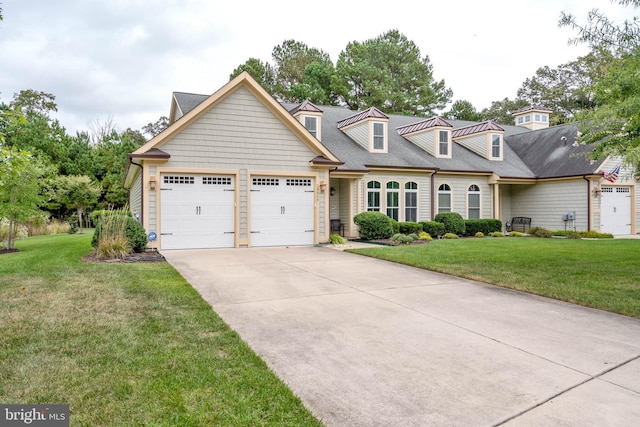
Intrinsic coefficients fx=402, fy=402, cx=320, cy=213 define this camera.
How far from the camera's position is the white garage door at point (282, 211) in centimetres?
1238

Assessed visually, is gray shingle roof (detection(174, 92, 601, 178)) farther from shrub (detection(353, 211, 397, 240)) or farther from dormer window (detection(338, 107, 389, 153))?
shrub (detection(353, 211, 397, 240))

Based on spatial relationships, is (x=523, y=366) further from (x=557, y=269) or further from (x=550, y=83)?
(x=550, y=83)

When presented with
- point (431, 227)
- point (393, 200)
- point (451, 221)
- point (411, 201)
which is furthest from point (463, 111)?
point (431, 227)

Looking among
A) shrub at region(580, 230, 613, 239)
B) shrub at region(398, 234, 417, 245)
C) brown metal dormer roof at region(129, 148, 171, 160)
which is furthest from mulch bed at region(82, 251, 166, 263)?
shrub at region(580, 230, 613, 239)

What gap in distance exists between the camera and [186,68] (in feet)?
84.6

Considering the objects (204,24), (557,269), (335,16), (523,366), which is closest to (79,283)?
(523,366)

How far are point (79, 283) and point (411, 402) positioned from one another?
5885 millimetres

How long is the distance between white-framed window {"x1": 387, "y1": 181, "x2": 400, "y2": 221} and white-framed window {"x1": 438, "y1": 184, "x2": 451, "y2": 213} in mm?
2213

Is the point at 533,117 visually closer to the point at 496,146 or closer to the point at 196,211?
the point at 496,146

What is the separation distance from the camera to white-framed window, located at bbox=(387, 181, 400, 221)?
16.4m

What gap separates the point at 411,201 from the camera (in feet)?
54.9

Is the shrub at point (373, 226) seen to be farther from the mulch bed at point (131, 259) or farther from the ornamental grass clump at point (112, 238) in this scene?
the ornamental grass clump at point (112, 238)

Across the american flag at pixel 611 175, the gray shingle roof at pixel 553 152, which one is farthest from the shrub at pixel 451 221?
the american flag at pixel 611 175

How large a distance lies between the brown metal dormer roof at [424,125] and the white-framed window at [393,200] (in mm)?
4022
